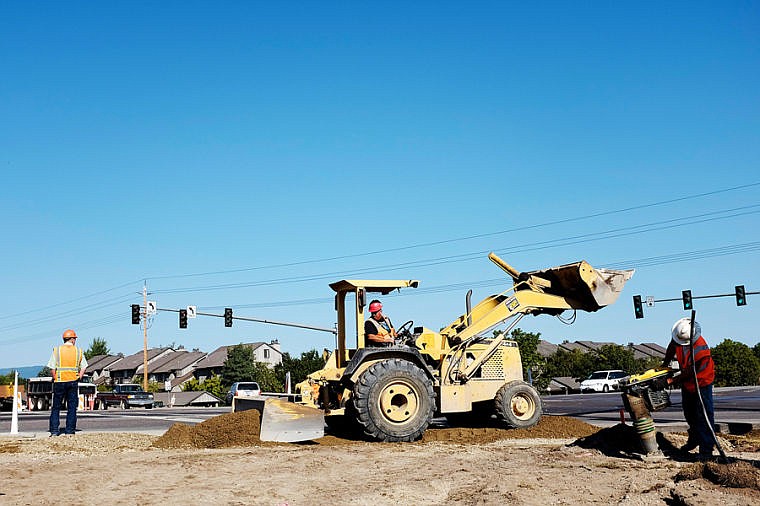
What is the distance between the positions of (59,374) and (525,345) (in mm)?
54562

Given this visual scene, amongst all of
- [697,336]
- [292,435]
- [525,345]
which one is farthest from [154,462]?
[525,345]

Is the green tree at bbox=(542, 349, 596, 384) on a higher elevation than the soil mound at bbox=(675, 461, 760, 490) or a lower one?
higher

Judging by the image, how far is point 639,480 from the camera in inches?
296

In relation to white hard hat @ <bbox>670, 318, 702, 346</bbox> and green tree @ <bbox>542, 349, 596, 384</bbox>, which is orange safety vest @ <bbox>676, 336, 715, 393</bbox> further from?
green tree @ <bbox>542, 349, 596, 384</bbox>

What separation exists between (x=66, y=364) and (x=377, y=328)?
18.2 ft

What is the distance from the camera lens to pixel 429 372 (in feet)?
39.8

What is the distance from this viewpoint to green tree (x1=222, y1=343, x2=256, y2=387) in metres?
81.8

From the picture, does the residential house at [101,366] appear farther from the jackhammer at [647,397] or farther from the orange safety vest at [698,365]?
the orange safety vest at [698,365]

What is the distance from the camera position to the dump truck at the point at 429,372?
11.5 metres

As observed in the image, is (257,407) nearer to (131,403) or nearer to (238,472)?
(238,472)

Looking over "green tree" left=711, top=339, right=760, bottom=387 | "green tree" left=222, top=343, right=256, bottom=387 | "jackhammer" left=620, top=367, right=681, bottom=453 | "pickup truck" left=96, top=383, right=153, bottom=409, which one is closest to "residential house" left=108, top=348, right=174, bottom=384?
"green tree" left=222, top=343, right=256, bottom=387

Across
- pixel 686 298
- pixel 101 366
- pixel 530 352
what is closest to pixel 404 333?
pixel 686 298

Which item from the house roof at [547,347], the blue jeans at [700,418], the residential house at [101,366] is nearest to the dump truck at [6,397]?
the blue jeans at [700,418]

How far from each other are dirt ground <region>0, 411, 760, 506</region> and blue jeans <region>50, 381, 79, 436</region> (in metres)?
1.02
